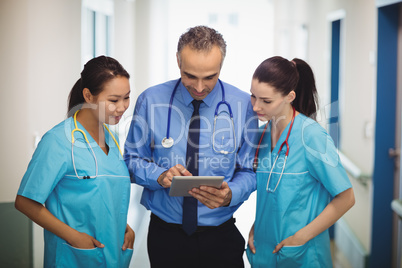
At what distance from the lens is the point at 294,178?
148cm

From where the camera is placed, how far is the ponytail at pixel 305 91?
61.2 inches

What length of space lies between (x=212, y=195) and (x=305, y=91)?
490 mm

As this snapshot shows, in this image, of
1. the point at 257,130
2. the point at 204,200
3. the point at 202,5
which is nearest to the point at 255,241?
the point at 204,200

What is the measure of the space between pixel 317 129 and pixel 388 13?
56.0 inches

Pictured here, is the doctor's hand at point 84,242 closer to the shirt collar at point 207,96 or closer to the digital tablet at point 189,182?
the digital tablet at point 189,182

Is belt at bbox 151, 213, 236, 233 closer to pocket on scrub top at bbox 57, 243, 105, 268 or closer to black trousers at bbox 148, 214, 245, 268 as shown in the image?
black trousers at bbox 148, 214, 245, 268

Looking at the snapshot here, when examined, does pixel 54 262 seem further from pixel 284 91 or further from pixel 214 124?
pixel 284 91

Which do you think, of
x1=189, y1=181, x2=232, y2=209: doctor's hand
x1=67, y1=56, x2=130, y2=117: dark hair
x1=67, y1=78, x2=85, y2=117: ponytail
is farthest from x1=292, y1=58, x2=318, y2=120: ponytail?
x1=67, y1=78, x2=85, y2=117: ponytail

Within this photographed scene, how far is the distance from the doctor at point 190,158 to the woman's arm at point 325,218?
0.77 feet

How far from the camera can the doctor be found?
61.9 inches

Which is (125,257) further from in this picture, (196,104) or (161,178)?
(196,104)

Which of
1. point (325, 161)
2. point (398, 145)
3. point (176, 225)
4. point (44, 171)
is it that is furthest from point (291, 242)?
point (398, 145)

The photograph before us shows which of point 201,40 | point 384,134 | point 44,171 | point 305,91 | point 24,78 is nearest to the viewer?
point 44,171

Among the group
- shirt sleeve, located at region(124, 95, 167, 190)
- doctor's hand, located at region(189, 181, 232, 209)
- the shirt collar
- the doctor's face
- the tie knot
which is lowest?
doctor's hand, located at region(189, 181, 232, 209)
